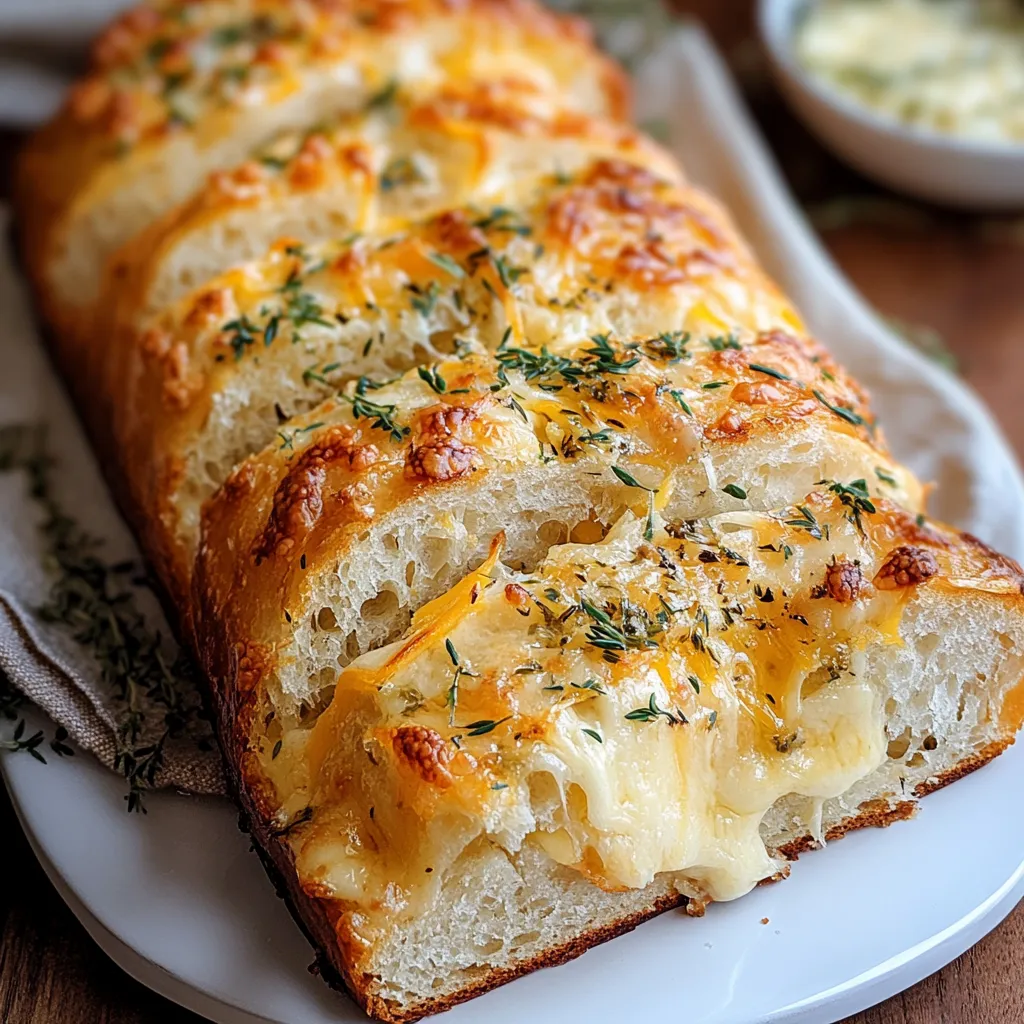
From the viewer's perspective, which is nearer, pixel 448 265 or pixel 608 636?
pixel 608 636

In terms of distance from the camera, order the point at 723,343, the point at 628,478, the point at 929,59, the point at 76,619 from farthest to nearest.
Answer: the point at 929,59 → the point at 76,619 → the point at 723,343 → the point at 628,478

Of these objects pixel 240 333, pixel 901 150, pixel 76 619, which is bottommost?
pixel 901 150

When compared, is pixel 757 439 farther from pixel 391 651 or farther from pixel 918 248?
pixel 918 248

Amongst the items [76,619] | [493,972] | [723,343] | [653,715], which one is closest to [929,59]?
[723,343]

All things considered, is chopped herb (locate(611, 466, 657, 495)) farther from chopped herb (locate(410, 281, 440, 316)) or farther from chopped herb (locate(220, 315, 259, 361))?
chopped herb (locate(220, 315, 259, 361))

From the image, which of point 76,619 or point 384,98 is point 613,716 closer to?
point 76,619

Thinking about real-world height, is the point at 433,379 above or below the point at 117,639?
above

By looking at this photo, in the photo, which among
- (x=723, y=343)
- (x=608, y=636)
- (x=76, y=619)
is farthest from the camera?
(x=76, y=619)

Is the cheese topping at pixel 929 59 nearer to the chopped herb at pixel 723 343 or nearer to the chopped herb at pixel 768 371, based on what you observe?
the chopped herb at pixel 723 343
